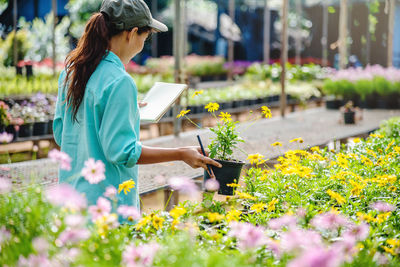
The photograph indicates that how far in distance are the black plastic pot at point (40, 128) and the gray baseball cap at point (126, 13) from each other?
15.7ft

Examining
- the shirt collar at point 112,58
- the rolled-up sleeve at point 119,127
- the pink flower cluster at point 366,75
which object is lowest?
the pink flower cluster at point 366,75

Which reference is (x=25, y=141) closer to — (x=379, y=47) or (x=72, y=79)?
(x=72, y=79)

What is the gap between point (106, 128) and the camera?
1783 mm

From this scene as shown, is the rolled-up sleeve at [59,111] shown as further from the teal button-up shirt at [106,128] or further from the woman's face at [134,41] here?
the woman's face at [134,41]

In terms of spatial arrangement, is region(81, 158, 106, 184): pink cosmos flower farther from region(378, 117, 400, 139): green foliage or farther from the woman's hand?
region(378, 117, 400, 139): green foliage

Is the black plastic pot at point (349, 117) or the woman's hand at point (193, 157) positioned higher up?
the woman's hand at point (193, 157)

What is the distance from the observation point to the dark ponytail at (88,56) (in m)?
1.89

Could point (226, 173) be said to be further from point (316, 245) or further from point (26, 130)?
point (26, 130)

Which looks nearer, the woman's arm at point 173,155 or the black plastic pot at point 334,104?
the woman's arm at point 173,155

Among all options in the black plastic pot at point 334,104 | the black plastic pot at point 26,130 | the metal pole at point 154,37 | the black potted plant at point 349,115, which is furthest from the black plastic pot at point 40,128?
the metal pole at point 154,37

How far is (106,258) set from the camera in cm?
148

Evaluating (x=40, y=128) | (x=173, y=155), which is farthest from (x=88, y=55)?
(x=40, y=128)

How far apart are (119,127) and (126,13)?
0.41 m

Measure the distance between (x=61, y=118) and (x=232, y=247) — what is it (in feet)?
2.62
